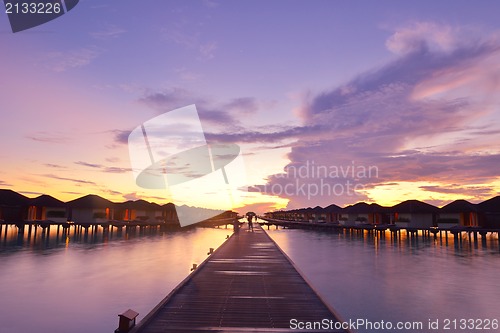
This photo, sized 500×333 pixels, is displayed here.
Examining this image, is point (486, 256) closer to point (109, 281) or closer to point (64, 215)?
point (109, 281)

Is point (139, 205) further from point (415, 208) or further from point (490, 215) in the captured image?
point (490, 215)

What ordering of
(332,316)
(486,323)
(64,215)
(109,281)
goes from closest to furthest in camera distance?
(332,316), (486,323), (109,281), (64,215)

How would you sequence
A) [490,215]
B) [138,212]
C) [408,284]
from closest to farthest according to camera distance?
[408,284], [490,215], [138,212]

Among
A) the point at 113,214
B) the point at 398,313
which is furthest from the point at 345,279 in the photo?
the point at 113,214

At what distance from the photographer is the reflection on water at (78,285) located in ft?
49.8

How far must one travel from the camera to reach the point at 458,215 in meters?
58.5

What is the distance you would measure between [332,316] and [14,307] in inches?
581

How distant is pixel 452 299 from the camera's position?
19359 millimetres

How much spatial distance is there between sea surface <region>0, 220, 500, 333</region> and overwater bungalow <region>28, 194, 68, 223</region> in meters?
25.3

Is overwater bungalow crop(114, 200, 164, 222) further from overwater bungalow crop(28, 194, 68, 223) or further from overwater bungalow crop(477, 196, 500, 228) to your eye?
overwater bungalow crop(477, 196, 500, 228)

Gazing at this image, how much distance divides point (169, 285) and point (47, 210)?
4939 cm

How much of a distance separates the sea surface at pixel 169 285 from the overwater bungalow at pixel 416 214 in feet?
84.7

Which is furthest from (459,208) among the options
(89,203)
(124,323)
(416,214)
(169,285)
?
(89,203)

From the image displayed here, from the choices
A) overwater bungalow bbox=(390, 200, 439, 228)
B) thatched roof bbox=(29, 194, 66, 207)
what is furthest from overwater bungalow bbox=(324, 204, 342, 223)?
thatched roof bbox=(29, 194, 66, 207)
